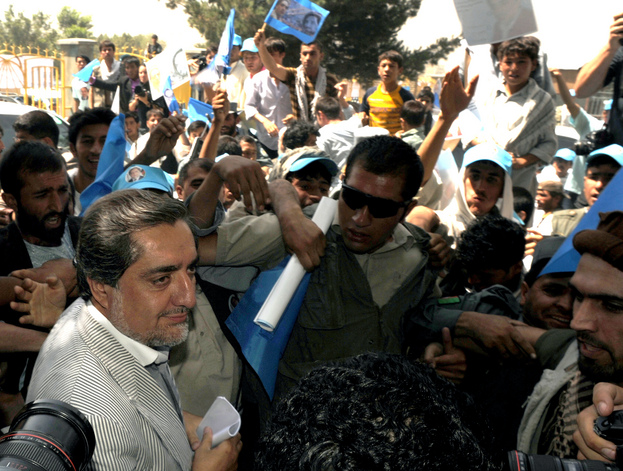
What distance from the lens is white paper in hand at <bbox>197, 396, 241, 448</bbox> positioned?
1778mm

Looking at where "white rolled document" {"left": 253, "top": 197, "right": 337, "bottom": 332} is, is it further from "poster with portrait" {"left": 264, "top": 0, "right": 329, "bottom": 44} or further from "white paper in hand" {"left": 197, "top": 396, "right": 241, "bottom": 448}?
"poster with portrait" {"left": 264, "top": 0, "right": 329, "bottom": 44}

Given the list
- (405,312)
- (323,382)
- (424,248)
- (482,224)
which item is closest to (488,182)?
(482,224)

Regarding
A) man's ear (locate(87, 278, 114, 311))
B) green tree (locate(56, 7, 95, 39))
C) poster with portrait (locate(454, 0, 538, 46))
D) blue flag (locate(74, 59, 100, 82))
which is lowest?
green tree (locate(56, 7, 95, 39))

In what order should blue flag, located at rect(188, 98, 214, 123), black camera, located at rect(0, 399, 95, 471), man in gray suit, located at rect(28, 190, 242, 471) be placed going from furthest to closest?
blue flag, located at rect(188, 98, 214, 123)
man in gray suit, located at rect(28, 190, 242, 471)
black camera, located at rect(0, 399, 95, 471)

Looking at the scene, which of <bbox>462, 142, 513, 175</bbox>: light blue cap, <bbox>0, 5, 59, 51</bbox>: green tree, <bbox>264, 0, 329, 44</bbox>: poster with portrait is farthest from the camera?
<bbox>0, 5, 59, 51</bbox>: green tree

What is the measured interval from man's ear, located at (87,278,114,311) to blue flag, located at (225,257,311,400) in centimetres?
70

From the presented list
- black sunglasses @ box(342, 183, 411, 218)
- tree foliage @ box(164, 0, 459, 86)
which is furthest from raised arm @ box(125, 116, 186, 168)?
tree foliage @ box(164, 0, 459, 86)

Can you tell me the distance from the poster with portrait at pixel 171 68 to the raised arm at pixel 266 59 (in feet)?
3.56

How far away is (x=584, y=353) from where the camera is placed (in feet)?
5.97

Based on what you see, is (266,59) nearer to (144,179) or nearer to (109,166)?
(109,166)

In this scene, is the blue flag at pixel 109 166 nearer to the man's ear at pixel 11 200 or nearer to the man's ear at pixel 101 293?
the man's ear at pixel 11 200

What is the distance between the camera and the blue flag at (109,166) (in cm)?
352

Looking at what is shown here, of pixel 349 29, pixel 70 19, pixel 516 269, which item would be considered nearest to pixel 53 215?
pixel 516 269

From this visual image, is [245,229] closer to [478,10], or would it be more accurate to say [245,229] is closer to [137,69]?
[478,10]
